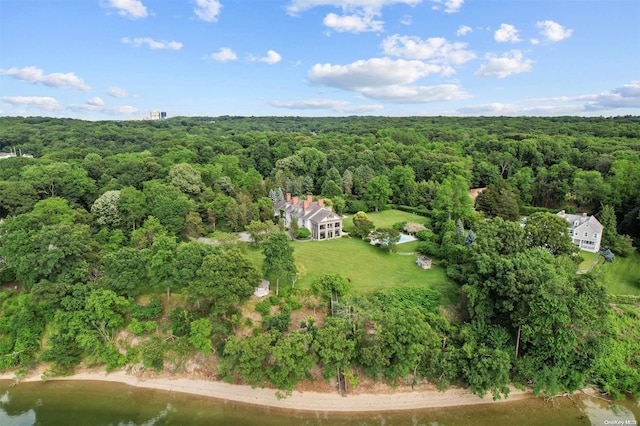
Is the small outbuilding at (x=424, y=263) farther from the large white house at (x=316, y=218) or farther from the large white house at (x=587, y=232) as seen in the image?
the large white house at (x=587, y=232)

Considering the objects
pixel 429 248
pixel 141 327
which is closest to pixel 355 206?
pixel 429 248

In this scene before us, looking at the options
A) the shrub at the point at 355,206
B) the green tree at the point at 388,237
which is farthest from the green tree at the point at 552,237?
the shrub at the point at 355,206

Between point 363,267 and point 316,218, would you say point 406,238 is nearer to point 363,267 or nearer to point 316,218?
point 363,267

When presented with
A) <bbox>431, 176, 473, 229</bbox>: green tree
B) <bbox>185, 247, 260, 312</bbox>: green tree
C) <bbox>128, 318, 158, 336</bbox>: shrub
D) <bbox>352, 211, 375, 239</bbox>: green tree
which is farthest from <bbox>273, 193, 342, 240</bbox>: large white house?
<bbox>128, 318, 158, 336</bbox>: shrub

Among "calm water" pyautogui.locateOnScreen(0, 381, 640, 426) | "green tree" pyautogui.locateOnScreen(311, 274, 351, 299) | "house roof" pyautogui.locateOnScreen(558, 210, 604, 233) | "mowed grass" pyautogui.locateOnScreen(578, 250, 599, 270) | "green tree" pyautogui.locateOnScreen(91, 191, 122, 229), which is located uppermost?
"green tree" pyautogui.locateOnScreen(91, 191, 122, 229)

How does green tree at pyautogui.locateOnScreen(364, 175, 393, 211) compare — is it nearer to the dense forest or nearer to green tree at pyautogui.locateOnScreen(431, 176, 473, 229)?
green tree at pyautogui.locateOnScreen(431, 176, 473, 229)

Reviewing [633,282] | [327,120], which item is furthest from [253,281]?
[327,120]
